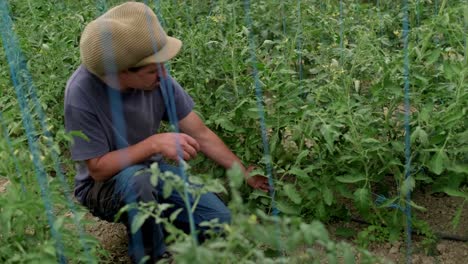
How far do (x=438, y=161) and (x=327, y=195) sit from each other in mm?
403

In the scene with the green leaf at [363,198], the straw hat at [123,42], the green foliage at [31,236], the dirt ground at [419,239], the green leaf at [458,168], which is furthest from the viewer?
the dirt ground at [419,239]

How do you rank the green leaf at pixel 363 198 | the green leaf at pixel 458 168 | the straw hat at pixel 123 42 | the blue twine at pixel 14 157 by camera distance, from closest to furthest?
the blue twine at pixel 14 157 → the straw hat at pixel 123 42 → the green leaf at pixel 458 168 → the green leaf at pixel 363 198

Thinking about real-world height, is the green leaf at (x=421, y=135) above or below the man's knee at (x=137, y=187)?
above

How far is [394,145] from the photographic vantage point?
2143 millimetres

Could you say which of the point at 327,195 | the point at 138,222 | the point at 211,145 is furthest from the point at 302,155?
the point at 138,222

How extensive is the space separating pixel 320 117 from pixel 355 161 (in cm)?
26

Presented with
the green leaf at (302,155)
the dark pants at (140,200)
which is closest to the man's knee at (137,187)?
the dark pants at (140,200)

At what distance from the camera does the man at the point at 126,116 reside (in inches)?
76.6

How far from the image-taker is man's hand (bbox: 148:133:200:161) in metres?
1.98

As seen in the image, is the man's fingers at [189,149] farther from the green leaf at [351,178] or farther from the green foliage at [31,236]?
the green leaf at [351,178]

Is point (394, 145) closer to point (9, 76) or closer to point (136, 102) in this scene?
point (136, 102)

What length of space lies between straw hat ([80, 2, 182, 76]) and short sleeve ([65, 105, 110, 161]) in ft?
0.47

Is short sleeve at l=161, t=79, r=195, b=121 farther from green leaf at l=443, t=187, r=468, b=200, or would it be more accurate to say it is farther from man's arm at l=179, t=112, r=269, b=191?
green leaf at l=443, t=187, r=468, b=200

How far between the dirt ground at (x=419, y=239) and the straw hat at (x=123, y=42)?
679 millimetres
